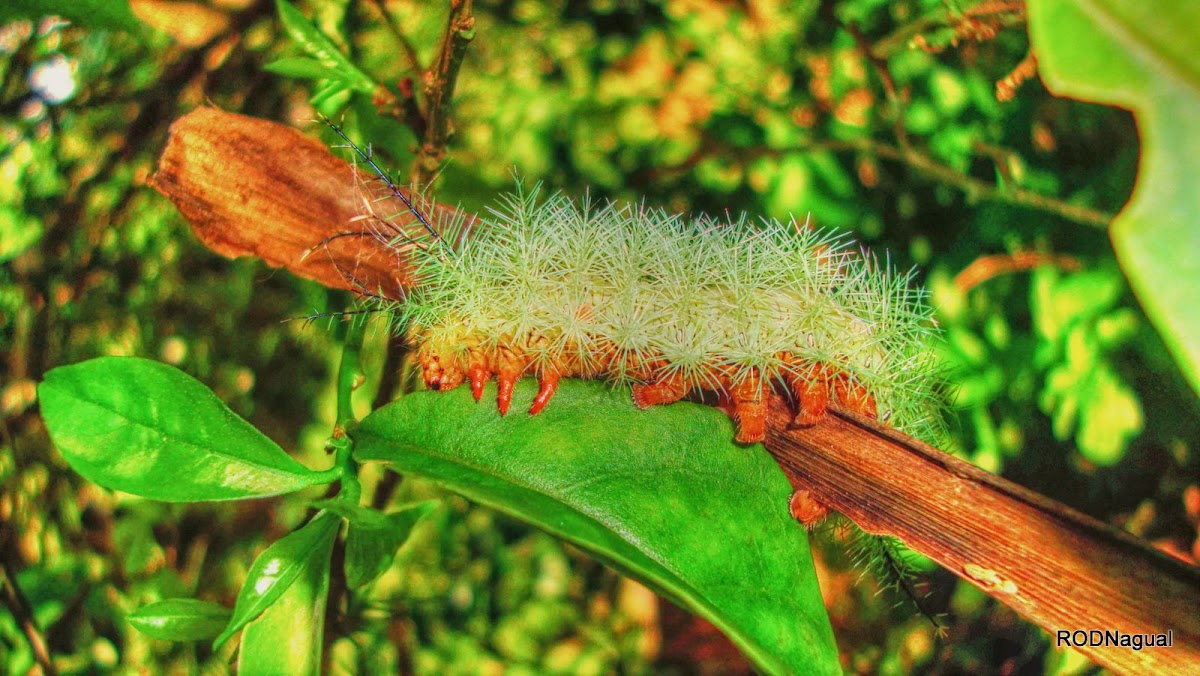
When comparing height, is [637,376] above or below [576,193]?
above

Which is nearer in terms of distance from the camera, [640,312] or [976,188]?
[640,312]

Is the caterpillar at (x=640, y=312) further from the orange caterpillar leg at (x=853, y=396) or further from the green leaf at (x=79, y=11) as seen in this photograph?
the green leaf at (x=79, y=11)

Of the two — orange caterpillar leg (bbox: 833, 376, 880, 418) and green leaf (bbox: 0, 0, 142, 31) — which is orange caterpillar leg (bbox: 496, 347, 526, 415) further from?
green leaf (bbox: 0, 0, 142, 31)

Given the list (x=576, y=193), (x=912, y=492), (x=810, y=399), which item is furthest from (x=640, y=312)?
(x=576, y=193)

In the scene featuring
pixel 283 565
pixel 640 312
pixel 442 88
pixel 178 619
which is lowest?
pixel 178 619

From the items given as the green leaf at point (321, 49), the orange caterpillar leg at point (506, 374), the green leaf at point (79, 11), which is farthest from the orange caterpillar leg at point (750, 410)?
the green leaf at point (79, 11)

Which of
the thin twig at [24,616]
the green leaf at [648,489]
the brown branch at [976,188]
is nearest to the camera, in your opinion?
the green leaf at [648,489]

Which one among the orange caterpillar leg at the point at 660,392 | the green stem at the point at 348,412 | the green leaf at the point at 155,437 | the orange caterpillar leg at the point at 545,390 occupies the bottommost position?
the green stem at the point at 348,412

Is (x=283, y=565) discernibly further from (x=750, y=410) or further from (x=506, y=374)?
(x=750, y=410)
